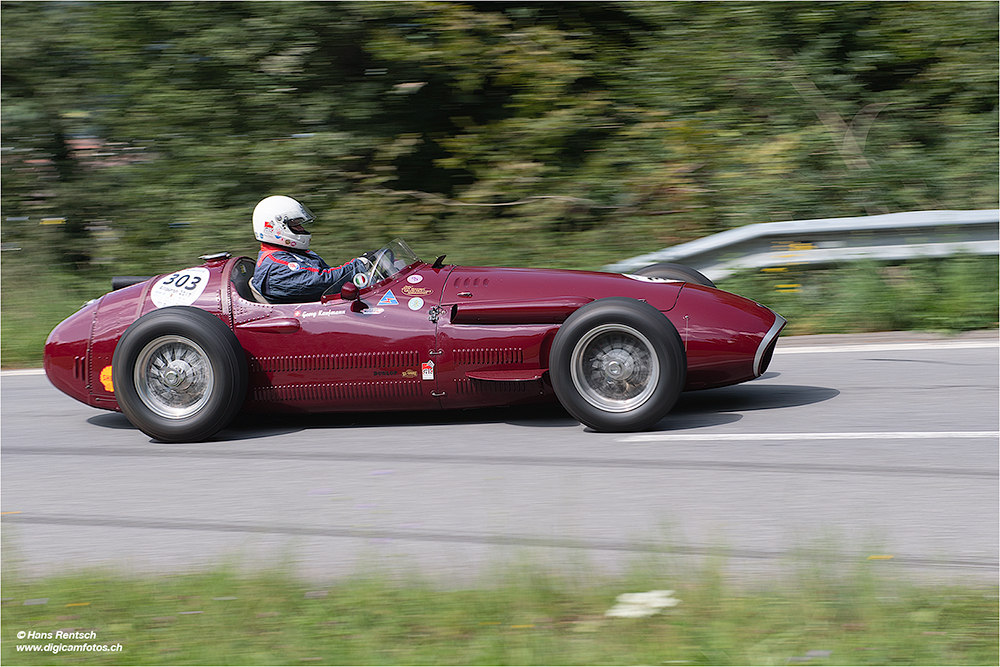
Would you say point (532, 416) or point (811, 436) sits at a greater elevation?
point (532, 416)

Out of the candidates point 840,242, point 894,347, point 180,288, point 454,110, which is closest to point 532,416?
point 180,288

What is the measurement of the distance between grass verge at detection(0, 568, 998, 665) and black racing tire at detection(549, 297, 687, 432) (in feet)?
6.21

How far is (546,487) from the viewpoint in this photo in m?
4.79

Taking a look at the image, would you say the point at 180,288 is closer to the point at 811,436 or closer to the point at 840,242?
the point at 811,436

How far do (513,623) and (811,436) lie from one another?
2.64 metres

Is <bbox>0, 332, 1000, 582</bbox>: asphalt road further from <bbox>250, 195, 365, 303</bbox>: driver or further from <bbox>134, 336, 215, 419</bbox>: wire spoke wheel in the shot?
<bbox>250, 195, 365, 303</bbox>: driver

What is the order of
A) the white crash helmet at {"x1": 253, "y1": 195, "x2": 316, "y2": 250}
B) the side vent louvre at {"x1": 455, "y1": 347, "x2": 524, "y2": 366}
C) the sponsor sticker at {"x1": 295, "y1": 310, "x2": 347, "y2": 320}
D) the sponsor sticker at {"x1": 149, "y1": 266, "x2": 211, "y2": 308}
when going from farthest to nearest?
the white crash helmet at {"x1": 253, "y1": 195, "x2": 316, "y2": 250}, the sponsor sticker at {"x1": 149, "y1": 266, "x2": 211, "y2": 308}, the sponsor sticker at {"x1": 295, "y1": 310, "x2": 347, "y2": 320}, the side vent louvre at {"x1": 455, "y1": 347, "x2": 524, "y2": 366}

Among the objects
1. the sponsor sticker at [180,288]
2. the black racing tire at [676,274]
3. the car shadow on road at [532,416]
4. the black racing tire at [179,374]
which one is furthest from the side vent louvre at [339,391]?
the black racing tire at [676,274]

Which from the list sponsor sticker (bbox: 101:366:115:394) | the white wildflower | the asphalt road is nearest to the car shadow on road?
the asphalt road

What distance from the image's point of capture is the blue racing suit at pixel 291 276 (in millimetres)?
6098

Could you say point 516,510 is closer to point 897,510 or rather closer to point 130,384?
point 897,510

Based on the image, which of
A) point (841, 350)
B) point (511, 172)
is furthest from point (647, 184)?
point (841, 350)

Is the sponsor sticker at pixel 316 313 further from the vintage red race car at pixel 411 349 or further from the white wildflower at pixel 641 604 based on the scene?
the white wildflower at pixel 641 604

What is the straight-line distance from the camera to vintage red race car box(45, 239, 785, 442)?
554 centimetres
